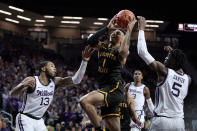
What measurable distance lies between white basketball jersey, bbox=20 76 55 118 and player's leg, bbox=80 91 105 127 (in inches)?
56.8

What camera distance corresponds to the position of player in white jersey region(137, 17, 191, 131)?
472cm

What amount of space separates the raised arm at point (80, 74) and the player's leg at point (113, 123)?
4.47 feet

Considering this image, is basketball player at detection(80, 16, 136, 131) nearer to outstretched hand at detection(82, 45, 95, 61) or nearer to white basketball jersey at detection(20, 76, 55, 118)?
outstretched hand at detection(82, 45, 95, 61)

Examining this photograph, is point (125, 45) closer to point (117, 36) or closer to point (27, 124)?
point (117, 36)

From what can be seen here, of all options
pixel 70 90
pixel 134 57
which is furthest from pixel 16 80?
pixel 134 57

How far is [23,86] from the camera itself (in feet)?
20.9

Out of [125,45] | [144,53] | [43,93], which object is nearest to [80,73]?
[43,93]

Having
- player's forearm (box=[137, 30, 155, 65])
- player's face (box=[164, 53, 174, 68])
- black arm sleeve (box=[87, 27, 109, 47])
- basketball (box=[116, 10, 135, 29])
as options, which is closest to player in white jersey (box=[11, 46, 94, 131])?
black arm sleeve (box=[87, 27, 109, 47])

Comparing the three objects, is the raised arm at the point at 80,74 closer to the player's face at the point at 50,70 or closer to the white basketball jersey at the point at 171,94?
the player's face at the point at 50,70

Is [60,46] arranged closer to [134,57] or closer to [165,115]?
[134,57]

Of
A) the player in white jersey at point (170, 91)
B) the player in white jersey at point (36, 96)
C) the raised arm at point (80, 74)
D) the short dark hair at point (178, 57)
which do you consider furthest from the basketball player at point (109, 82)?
the short dark hair at point (178, 57)

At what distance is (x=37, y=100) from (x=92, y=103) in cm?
159

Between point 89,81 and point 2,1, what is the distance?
9.59m

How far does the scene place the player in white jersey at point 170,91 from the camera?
186 inches
